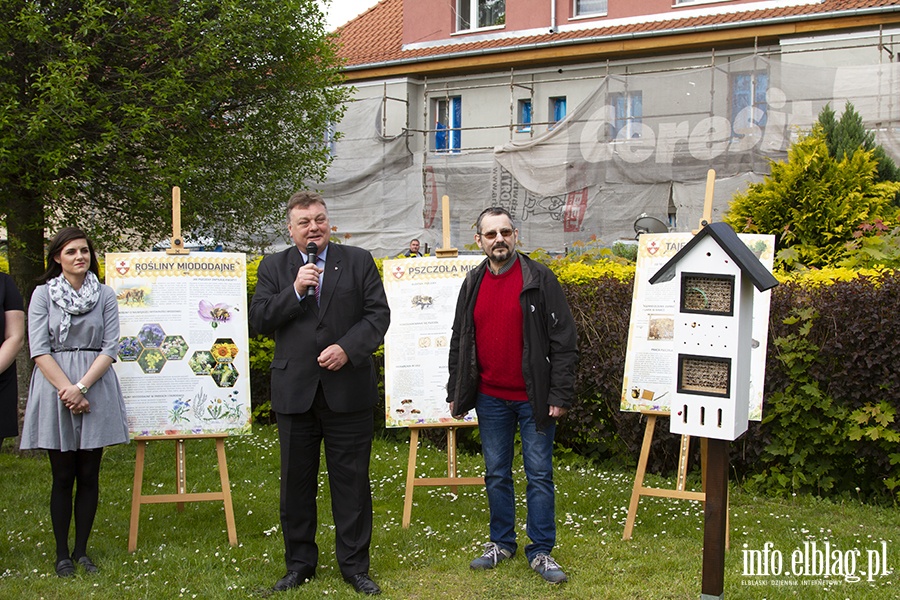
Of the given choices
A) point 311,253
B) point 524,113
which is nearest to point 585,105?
point 524,113

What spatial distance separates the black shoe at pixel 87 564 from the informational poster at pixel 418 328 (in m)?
2.11

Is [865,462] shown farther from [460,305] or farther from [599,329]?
[460,305]

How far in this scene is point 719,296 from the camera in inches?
169

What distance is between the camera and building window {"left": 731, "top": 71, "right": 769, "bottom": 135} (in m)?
18.1

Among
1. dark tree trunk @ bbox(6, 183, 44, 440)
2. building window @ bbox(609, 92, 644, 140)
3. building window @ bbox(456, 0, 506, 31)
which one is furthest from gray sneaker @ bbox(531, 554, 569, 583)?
building window @ bbox(456, 0, 506, 31)

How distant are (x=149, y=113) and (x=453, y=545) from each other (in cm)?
440

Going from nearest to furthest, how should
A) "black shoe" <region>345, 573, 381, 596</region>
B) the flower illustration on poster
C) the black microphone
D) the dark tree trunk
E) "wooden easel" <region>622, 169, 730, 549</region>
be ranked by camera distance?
the black microphone
"black shoe" <region>345, 573, 381, 596</region>
"wooden easel" <region>622, 169, 730, 549</region>
the flower illustration on poster
the dark tree trunk

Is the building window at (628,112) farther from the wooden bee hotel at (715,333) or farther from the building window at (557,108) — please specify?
the wooden bee hotel at (715,333)

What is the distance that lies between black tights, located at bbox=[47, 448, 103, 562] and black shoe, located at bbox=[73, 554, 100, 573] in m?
0.03

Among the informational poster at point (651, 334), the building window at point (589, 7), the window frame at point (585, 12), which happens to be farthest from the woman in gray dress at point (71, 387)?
the building window at point (589, 7)

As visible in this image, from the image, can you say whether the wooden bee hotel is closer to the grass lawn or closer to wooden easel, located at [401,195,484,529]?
the grass lawn

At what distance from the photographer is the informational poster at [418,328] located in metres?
6.36
